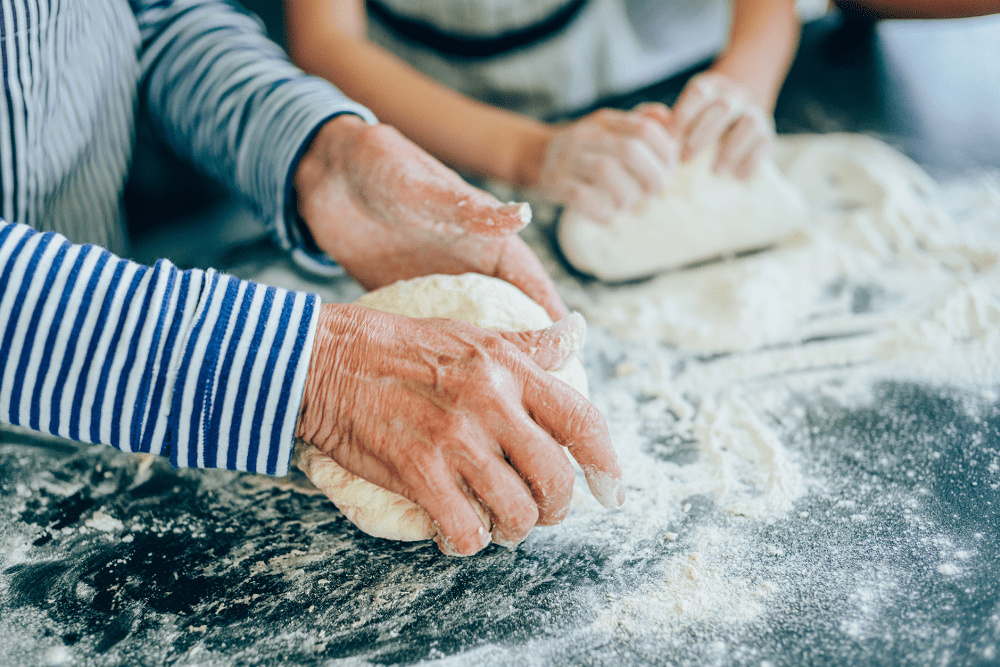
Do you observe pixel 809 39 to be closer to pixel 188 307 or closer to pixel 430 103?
pixel 430 103

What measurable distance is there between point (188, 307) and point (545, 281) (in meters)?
0.52

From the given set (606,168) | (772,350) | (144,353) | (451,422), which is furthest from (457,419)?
(606,168)

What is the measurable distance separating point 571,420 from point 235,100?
792mm

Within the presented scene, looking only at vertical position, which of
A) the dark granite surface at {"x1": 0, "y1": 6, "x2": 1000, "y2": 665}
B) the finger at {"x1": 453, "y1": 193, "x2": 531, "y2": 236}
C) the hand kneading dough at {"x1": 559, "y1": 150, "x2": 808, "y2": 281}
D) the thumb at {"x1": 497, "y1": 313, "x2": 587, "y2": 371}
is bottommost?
the dark granite surface at {"x1": 0, "y1": 6, "x2": 1000, "y2": 665}

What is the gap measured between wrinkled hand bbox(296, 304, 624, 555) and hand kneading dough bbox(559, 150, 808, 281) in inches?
23.2

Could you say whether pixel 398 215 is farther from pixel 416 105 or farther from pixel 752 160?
pixel 752 160

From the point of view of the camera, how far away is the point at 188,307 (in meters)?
0.69

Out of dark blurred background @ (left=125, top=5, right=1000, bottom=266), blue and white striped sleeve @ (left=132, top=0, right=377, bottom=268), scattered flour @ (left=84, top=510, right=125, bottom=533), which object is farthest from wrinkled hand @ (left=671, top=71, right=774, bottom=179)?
scattered flour @ (left=84, top=510, right=125, bottom=533)

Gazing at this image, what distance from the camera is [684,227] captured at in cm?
129

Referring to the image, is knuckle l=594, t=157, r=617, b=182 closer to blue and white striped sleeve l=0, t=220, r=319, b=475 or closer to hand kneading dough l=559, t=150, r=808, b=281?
hand kneading dough l=559, t=150, r=808, b=281

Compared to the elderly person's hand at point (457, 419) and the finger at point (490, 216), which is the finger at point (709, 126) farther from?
the elderly person's hand at point (457, 419)

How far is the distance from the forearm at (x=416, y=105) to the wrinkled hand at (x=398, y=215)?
40cm

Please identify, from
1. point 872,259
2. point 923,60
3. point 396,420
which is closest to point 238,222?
point 396,420

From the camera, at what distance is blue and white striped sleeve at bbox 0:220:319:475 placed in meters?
0.67
